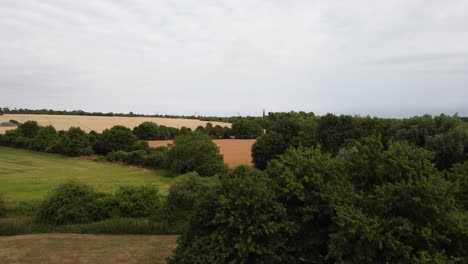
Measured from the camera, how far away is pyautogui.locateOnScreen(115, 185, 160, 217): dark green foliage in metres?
26.1

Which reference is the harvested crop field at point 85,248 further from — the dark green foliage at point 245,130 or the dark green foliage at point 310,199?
the dark green foliage at point 245,130

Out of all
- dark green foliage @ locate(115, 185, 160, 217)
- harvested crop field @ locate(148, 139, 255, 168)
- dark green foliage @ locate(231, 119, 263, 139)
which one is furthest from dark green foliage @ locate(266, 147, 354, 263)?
dark green foliage @ locate(231, 119, 263, 139)

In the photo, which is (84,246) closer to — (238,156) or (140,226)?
(140,226)

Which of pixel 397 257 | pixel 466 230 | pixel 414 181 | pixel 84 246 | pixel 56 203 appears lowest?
pixel 84 246

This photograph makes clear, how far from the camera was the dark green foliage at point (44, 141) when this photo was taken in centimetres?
6305

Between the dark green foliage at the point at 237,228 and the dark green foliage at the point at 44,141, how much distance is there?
5689 cm

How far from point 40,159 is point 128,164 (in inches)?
573

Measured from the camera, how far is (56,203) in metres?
24.7

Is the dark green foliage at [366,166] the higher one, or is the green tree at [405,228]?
the dark green foliage at [366,166]

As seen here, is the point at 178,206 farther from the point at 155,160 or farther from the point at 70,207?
the point at 155,160

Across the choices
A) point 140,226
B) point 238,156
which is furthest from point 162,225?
point 238,156

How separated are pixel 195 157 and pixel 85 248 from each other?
30.5 metres

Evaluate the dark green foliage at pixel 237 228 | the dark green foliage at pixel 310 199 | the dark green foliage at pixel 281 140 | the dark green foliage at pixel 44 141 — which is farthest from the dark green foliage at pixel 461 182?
the dark green foliage at pixel 44 141

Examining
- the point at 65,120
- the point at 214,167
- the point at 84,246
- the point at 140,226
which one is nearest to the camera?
the point at 84,246
